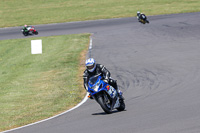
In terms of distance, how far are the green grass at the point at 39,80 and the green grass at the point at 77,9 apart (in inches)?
597

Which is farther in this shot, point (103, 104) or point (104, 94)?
point (104, 94)

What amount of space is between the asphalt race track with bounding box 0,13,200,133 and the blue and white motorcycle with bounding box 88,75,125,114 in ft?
0.77

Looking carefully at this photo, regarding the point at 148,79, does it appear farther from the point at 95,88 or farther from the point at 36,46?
the point at 36,46

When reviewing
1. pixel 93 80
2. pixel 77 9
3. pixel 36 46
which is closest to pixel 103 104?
pixel 93 80

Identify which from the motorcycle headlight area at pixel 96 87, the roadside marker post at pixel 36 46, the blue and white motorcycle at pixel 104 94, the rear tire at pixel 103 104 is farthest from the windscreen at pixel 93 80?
the roadside marker post at pixel 36 46

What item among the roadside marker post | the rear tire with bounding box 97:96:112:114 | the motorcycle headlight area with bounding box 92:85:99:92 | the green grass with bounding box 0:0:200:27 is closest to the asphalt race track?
the rear tire with bounding box 97:96:112:114

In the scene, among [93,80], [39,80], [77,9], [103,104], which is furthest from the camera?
[77,9]

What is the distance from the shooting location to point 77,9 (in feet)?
190

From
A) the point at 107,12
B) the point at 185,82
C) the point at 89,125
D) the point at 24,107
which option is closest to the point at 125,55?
the point at 185,82

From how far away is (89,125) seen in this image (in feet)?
33.2

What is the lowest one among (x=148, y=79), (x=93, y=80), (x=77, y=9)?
(x=148, y=79)

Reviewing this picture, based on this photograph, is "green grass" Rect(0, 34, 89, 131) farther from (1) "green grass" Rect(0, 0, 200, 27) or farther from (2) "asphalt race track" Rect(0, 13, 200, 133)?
(1) "green grass" Rect(0, 0, 200, 27)

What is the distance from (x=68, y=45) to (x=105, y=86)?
21.1 m

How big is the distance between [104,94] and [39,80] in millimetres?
9268
